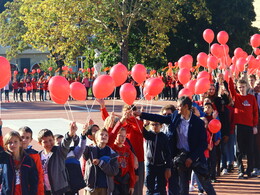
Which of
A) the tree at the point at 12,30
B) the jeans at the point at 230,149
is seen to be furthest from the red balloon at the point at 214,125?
the tree at the point at 12,30

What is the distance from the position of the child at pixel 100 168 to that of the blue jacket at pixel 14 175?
1.00 m

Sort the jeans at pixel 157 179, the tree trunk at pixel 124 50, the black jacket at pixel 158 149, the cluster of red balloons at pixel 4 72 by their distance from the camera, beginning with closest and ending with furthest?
the cluster of red balloons at pixel 4 72 → the black jacket at pixel 158 149 → the jeans at pixel 157 179 → the tree trunk at pixel 124 50

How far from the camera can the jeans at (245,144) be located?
32.2 ft

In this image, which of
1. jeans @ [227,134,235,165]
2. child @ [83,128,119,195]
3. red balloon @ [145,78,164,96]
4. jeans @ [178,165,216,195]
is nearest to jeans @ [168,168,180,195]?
jeans @ [178,165,216,195]

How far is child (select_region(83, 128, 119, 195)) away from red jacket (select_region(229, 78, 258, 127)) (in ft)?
13.7

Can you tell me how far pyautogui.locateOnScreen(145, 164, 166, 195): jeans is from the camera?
7.46 metres

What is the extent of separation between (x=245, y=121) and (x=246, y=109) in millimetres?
234

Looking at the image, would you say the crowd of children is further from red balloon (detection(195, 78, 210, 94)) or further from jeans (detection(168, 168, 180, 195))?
red balloon (detection(195, 78, 210, 94))

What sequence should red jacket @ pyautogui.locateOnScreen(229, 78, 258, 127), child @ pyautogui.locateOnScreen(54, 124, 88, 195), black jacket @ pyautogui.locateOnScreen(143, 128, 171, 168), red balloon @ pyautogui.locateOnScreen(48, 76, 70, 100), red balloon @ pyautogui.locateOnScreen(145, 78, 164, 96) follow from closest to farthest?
child @ pyautogui.locateOnScreen(54, 124, 88, 195), red balloon @ pyautogui.locateOnScreen(48, 76, 70, 100), black jacket @ pyautogui.locateOnScreen(143, 128, 171, 168), red balloon @ pyautogui.locateOnScreen(145, 78, 164, 96), red jacket @ pyautogui.locateOnScreen(229, 78, 258, 127)

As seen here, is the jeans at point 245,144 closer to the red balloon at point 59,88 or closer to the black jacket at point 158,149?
the black jacket at point 158,149

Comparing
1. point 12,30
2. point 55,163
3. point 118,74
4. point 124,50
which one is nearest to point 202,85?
point 118,74

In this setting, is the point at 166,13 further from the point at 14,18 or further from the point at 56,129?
the point at 14,18

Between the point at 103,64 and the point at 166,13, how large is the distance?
29.8 ft

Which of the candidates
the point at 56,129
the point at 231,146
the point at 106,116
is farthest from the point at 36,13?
the point at 106,116
